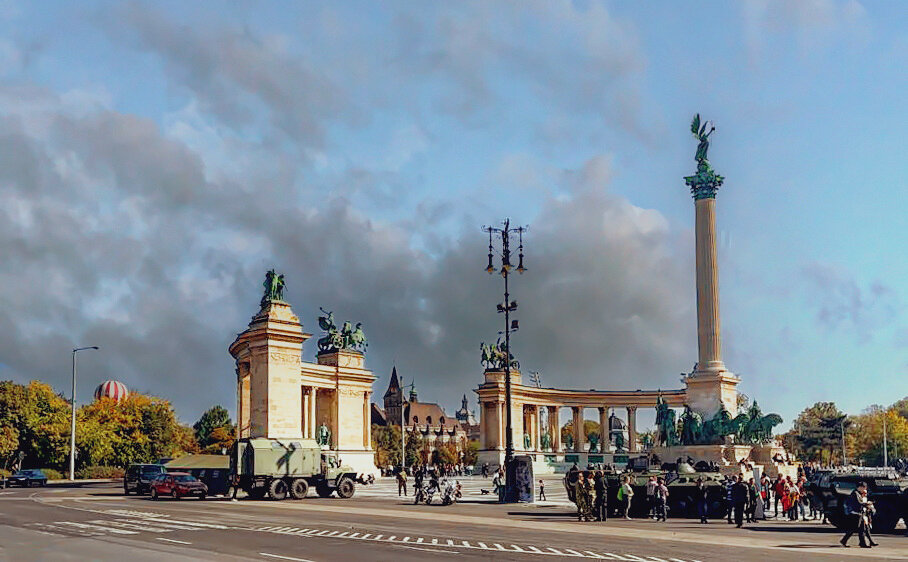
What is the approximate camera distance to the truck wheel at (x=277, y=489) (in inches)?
1871

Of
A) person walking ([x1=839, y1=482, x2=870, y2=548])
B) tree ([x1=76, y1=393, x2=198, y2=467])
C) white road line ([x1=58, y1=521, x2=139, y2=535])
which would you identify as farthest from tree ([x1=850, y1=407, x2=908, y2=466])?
white road line ([x1=58, y1=521, x2=139, y2=535])

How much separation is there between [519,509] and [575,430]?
7305 cm

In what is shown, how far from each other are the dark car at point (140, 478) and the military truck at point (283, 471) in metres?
9.12

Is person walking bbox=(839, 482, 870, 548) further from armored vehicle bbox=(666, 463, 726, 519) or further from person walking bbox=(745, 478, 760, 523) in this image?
armored vehicle bbox=(666, 463, 726, 519)

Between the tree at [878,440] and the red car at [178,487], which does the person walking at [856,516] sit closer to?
the red car at [178,487]

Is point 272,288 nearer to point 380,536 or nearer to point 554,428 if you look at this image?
point 380,536

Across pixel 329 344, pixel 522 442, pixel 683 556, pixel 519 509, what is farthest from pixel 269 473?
pixel 522 442

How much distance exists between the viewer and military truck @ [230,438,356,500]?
1858 inches

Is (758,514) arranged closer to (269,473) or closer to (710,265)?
(269,473)

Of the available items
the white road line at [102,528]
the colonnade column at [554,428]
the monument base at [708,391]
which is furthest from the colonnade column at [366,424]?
the white road line at [102,528]

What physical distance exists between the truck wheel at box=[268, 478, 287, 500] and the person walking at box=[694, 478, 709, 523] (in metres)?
21.3

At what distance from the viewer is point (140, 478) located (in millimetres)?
55156

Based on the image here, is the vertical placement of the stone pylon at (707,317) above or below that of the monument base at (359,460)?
above

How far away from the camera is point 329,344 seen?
9200 centimetres
